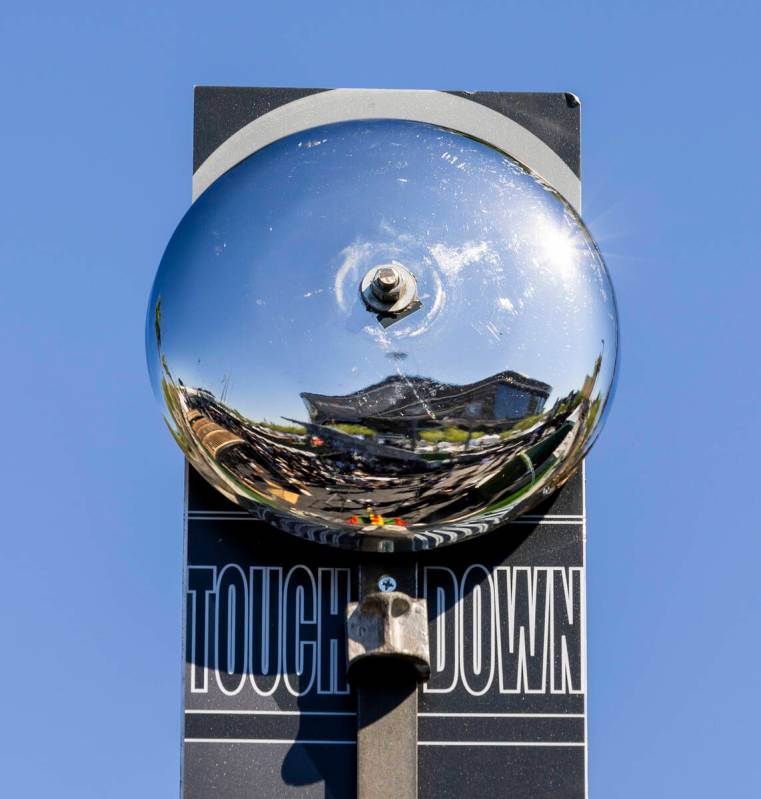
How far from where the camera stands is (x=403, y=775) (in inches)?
298

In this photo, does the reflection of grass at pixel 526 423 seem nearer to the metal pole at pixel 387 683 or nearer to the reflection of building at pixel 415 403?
the reflection of building at pixel 415 403

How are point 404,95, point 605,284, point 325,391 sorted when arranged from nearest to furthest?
point 325,391
point 605,284
point 404,95

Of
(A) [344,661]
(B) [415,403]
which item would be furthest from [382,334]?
(A) [344,661]

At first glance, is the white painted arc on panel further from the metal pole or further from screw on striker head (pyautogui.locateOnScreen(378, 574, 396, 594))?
the metal pole

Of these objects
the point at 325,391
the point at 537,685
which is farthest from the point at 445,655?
the point at 325,391

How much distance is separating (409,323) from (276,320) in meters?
0.46

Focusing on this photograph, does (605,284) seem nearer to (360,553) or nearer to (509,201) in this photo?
(509,201)

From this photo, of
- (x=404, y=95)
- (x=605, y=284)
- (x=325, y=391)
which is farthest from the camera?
(x=404, y=95)

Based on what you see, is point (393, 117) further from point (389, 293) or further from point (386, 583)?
point (386, 583)

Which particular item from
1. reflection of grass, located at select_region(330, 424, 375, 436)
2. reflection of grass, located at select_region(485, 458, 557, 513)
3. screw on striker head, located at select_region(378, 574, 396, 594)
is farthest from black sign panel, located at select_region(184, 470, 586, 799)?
reflection of grass, located at select_region(330, 424, 375, 436)

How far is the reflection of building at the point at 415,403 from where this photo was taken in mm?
7020

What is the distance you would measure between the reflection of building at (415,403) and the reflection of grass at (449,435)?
0.09 feet

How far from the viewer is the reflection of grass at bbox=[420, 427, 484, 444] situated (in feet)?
23.2

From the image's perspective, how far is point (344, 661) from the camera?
780 cm
